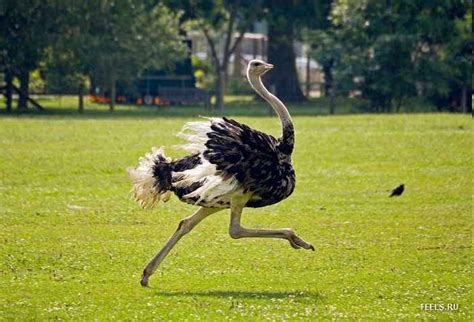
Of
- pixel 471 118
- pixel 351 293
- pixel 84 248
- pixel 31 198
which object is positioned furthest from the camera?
pixel 471 118

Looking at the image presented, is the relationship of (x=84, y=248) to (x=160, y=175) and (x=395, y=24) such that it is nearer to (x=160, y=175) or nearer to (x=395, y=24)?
(x=160, y=175)

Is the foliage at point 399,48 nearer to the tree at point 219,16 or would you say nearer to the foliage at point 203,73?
the tree at point 219,16

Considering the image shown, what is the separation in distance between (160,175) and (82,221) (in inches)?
190

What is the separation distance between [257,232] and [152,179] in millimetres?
1148

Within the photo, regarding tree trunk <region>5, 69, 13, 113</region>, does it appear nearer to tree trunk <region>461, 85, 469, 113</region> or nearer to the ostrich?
tree trunk <region>461, 85, 469, 113</region>

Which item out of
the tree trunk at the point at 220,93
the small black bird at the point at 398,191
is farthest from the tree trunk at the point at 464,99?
the small black bird at the point at 398,191

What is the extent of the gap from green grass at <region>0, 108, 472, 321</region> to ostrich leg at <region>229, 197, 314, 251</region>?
377mm

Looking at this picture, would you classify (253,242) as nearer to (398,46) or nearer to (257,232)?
(257,232)

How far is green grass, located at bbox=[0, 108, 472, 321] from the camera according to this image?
1112 centimetres

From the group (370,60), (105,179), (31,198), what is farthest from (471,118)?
(31,198)

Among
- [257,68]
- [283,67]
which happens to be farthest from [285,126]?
[283,67]

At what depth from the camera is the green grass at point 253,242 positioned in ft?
36.5

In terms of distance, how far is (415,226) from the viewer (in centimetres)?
1698

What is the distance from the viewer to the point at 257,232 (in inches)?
492
